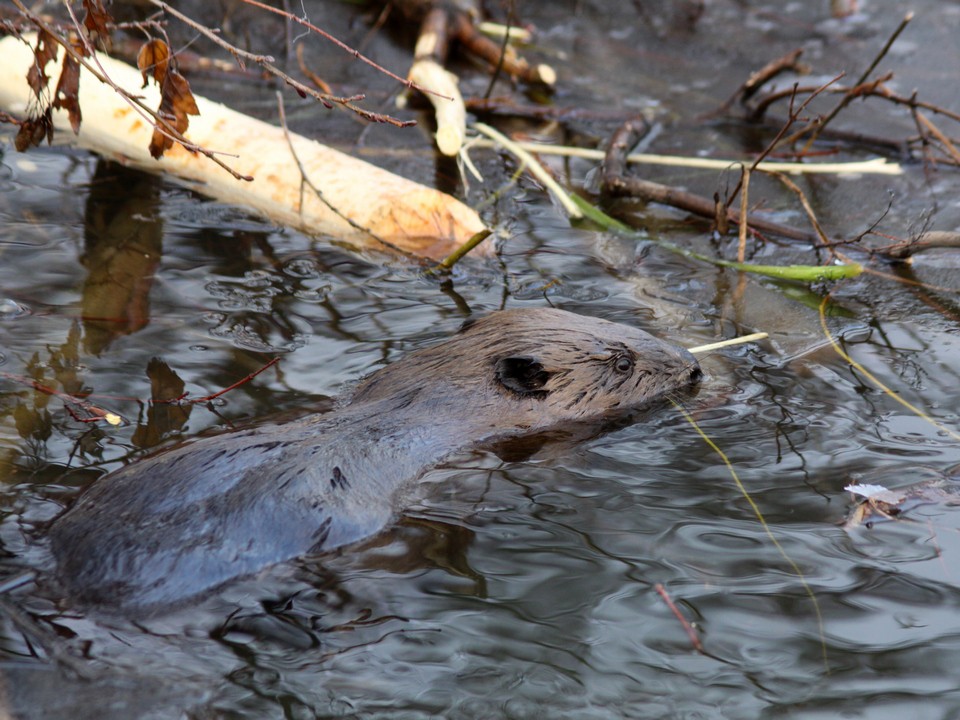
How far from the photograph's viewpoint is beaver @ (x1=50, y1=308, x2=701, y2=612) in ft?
8.39

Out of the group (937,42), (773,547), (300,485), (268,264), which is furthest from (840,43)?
(300,485)

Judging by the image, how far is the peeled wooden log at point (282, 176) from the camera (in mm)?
4840

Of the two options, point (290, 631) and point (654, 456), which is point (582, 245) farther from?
point (290, 631)

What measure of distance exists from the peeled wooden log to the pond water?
132mm

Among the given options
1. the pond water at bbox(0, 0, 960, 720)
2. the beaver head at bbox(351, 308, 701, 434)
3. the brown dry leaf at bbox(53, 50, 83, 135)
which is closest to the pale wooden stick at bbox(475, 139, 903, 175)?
the pond water at bbox(0, 0, 960, 720)

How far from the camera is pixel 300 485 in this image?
2838 millimetres

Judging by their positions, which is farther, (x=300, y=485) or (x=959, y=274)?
(x=959, y=274)

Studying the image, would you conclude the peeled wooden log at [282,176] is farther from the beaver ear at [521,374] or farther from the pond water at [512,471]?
the beaver ear at [521,374]

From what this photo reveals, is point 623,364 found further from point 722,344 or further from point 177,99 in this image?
point 177,99

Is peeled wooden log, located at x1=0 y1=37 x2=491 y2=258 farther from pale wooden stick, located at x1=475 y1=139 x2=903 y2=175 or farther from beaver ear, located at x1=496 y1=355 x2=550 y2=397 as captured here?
beaver ear, located at x1=496 y1=355 x2=550 y2=397

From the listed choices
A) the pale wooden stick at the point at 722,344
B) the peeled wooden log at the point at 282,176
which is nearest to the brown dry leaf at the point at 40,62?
the peeled wooden log at the point at 282,176

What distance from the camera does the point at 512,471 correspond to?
3365 mm

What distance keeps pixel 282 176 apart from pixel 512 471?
2.29 metres

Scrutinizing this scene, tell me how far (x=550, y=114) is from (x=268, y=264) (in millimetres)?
2788
